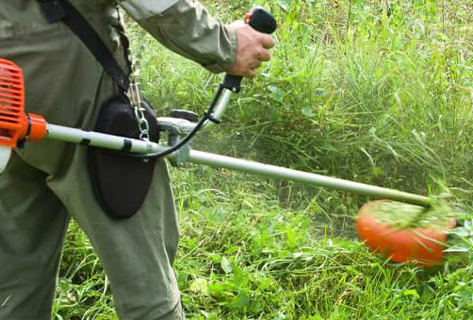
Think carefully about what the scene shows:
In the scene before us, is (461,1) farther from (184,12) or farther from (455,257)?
(184,12)

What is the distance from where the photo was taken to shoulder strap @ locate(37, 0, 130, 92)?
2.33 m

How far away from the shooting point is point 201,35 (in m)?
2.38

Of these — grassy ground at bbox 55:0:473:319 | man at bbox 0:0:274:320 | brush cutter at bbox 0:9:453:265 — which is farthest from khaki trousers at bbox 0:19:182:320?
grassy ground at bbox 55:0:473:319

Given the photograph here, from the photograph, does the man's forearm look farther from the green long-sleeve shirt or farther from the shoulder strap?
the shoulder strap

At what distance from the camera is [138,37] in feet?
16.9

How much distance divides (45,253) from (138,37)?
254cm

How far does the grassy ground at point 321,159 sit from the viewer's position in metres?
3.47

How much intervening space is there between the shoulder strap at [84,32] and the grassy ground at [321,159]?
1228mm

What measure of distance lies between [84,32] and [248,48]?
45cm

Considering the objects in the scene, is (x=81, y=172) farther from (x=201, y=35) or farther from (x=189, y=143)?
(x=201, y=35)

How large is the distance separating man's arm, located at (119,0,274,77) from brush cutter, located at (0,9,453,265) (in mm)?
54

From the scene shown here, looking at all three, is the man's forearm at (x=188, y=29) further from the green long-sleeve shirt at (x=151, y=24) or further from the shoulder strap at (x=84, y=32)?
the shoulder strap at (x=84, y=32)

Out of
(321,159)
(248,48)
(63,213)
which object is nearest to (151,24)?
(248,48)

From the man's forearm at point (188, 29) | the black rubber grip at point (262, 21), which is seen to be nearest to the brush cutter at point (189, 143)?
the black rubber grip at point (262, 21)
